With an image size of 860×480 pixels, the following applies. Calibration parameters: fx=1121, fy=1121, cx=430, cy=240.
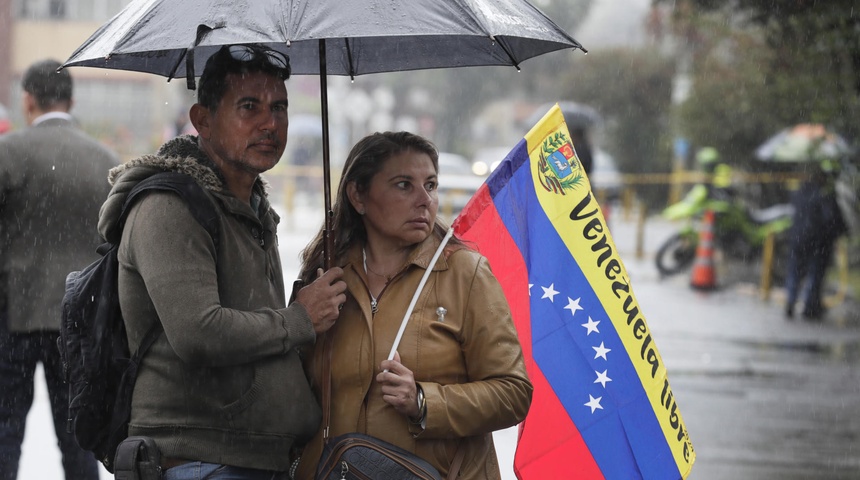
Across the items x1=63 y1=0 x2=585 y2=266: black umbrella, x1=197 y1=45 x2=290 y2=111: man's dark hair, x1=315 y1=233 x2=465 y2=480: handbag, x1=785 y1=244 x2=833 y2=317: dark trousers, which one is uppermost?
x1=63 y1=0 x2=585 y2=266: black umbrella

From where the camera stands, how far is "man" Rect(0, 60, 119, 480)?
493 centimetres

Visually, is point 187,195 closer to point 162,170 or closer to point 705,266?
point 162,170

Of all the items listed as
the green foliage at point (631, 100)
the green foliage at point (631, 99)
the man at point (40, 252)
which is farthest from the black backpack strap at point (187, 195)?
the green foliage at point (631, 99)

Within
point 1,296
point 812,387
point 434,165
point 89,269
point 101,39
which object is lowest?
point 812,387

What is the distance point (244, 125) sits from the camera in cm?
312

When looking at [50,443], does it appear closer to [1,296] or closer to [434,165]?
[1,296]

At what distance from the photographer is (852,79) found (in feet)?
29.5

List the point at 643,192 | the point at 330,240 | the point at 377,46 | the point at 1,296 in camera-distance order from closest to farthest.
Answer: the point at 330,240 < the point at 377,46 < the point at 1,296 < the point at 643,192

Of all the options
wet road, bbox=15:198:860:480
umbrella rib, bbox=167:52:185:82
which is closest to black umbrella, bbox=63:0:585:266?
umbrella rib, bbox=167:52:185:82

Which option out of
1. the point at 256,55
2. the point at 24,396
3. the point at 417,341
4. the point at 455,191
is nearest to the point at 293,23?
the point at 256,55

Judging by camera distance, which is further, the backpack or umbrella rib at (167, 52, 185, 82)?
umbrella rib at (167, 52, 185, 82)

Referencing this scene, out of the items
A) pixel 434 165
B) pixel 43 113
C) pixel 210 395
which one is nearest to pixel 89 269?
pixel 210 395

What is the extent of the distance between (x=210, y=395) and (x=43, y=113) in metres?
3.01

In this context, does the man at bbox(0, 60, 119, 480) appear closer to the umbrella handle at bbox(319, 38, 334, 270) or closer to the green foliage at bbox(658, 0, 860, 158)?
the umbrella handle at bbox(319, 38, 334, 270)
